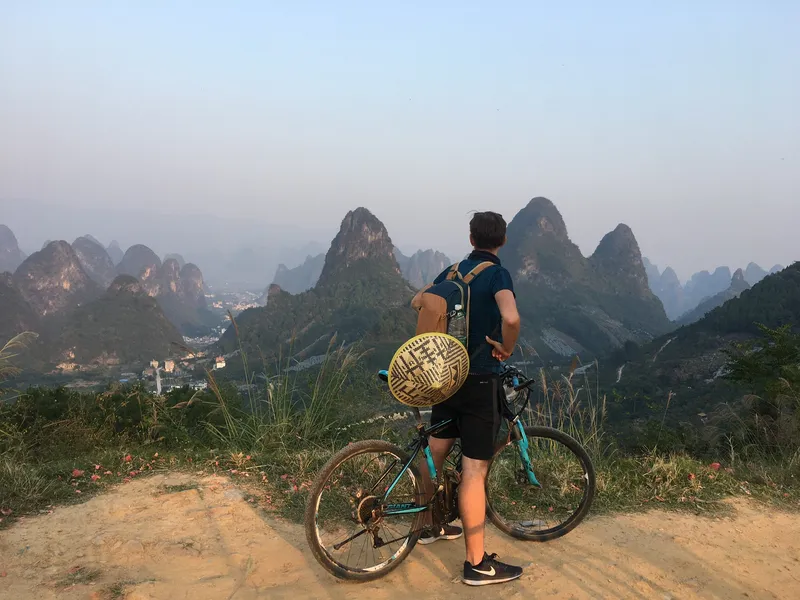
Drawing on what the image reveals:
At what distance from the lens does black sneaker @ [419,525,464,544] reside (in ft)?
11.0

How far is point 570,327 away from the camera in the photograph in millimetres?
131625

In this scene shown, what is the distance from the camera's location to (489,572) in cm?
290

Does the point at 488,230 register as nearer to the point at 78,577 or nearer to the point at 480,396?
the point at 480,396

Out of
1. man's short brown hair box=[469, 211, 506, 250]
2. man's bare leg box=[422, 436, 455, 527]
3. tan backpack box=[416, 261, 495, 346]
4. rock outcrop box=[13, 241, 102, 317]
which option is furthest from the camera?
rock outcrop box=[13, 241, 102, 317]

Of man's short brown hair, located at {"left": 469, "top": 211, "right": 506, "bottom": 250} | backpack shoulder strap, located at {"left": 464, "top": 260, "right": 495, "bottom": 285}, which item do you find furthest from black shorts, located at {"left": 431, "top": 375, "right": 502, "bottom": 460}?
man's short brown hair, located at {"left": 469, "top": 211, "right": 506, "bottom": 250}

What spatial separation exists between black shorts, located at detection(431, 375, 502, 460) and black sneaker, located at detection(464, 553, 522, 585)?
66 cm

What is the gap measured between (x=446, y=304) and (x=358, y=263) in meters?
132

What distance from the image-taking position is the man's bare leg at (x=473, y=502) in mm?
2879

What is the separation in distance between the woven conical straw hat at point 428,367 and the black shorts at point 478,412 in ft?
0.55

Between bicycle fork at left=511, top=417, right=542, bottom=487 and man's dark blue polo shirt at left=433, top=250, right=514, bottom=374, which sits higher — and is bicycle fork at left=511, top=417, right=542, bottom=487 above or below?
below

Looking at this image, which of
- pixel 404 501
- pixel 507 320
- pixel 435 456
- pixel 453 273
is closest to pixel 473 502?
pixel 435 456

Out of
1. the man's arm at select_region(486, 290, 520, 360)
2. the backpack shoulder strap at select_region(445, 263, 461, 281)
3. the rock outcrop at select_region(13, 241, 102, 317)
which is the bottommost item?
the rock outcrop at select_region(13, 241, 102, 317)

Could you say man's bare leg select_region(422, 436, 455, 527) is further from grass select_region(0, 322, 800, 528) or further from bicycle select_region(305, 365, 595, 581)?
grass select_region(0, 322, 800, 528)

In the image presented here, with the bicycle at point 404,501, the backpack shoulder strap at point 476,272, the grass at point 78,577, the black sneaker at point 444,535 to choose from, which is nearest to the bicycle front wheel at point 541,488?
the bicycle at point 404,501
